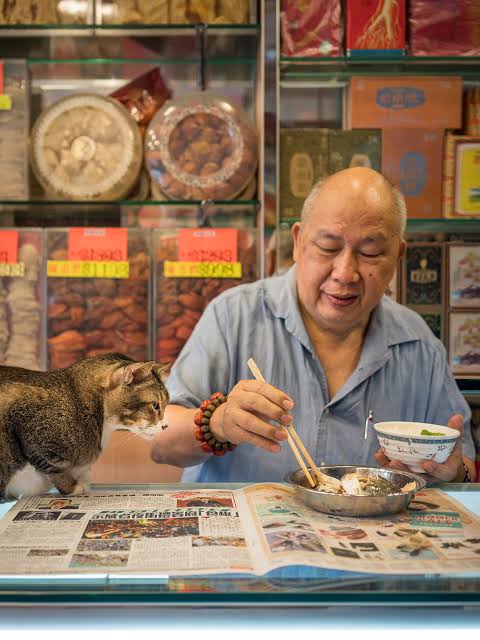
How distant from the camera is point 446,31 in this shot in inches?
98.5

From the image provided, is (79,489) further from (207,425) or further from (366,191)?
(366,191)

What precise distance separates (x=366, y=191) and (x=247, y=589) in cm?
106

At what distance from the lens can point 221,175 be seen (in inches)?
98.3

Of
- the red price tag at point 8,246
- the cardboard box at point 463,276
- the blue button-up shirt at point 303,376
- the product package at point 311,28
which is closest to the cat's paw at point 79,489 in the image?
the blue button-up shirt at point 303,376

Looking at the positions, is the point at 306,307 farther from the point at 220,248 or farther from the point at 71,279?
the point at 71,279

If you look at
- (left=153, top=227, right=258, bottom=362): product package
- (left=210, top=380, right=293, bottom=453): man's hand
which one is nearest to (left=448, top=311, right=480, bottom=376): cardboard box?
(left=153, top=227, right=258, bottom=362): product package

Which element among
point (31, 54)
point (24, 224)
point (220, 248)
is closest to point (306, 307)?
point (220, 248)

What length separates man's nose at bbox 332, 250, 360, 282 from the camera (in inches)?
62.6

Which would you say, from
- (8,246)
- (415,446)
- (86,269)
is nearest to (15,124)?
(8,246)

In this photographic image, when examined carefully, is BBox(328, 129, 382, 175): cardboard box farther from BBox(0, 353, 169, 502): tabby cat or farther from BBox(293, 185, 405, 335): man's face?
BBox(0, 353, 169, 502): tabby cat

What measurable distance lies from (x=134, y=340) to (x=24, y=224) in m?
0.67

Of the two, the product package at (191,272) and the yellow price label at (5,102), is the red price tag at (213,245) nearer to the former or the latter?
the product package at (191,272)

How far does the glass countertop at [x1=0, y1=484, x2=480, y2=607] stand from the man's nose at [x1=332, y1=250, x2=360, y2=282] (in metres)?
0.88

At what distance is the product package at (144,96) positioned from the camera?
2.58 meters
